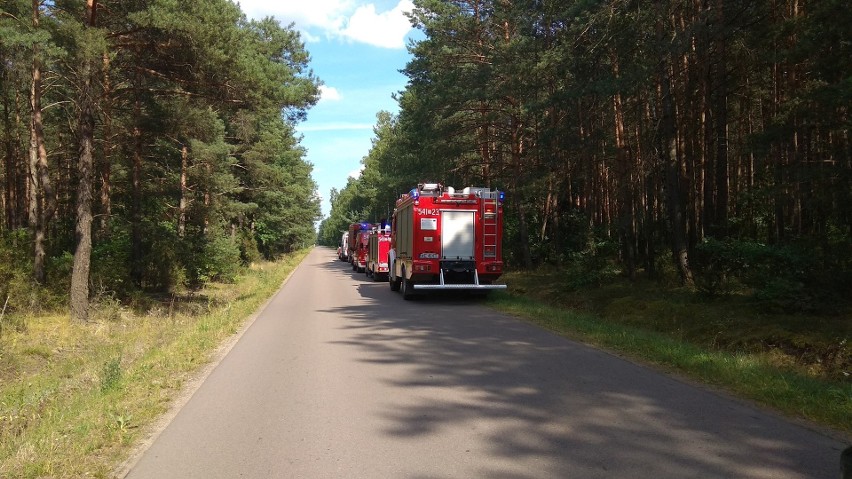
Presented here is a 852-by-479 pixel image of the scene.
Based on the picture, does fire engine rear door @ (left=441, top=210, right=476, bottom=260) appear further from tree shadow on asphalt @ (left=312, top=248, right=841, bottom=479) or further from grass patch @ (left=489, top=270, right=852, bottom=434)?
tree shadow on asphalt @ (left=312, top=248, right=841, bottom=479)

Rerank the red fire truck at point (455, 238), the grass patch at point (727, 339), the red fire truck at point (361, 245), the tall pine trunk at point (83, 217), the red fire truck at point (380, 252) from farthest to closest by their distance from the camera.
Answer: the red fire truck at point (361, 245)
the red fire truck at point (380, 252)
the red fire truck at point (455, 238)
the tall pine trunk at point (83, 217)
the grass patch at point (727, 339)

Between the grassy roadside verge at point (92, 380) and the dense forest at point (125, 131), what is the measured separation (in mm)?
1592

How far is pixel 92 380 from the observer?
28.0ft

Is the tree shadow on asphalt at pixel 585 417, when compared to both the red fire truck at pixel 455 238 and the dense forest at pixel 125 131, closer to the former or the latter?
the red fire truck at pixel 455 238

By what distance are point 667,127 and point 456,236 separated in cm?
660

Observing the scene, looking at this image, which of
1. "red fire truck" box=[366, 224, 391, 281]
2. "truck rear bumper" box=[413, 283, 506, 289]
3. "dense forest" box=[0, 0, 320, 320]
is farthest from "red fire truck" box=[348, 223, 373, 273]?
"truck rear bumper" box=[413, 283, 506, 289]

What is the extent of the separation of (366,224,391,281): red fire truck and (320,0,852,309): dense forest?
4269 mm

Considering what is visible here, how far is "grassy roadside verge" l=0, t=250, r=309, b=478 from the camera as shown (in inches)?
189

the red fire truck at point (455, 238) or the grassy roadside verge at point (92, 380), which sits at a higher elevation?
the red fire truck at point (455, 238)

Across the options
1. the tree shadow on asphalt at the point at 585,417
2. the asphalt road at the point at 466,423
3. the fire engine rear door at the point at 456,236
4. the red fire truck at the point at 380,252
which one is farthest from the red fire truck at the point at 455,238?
the red fire truck at the point at 380,252

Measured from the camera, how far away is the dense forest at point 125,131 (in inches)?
544

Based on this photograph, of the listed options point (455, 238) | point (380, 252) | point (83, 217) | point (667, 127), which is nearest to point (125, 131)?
point (83, 217)

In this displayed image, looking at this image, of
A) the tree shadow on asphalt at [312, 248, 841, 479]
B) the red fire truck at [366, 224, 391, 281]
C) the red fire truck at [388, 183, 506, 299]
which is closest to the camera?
the tree shadow on asphalt at [312, 248, 841, 479]

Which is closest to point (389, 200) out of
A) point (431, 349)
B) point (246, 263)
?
point (246, 263)
